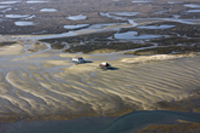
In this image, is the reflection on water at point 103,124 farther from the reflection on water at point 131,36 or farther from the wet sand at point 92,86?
the reflection on water at point 131,36

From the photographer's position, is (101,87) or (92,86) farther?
(92,86)

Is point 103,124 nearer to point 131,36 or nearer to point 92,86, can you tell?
point 92,86

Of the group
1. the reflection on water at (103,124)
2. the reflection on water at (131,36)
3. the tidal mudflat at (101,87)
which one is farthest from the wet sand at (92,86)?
the reflection on water at (131,36)

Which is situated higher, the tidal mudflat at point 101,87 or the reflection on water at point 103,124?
the tidal mudflat at point 101,87

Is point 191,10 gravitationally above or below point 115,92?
above

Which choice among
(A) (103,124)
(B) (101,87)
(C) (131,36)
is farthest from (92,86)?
(C) (131,36)

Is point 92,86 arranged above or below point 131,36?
below

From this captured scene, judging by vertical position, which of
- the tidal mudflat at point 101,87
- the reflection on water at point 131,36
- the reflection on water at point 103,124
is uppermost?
the reflection on water at point 131,36

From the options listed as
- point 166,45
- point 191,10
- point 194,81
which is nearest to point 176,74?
point 194,81

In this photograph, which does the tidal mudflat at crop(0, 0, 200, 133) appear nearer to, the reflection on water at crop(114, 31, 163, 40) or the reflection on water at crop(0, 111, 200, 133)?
the reflection on water at crop(0, 111, 200, 133)

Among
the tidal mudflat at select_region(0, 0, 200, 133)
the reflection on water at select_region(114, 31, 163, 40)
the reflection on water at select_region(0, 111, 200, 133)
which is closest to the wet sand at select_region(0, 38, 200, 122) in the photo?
the tidal mudflat at select_region(0, 0, 200, 133)

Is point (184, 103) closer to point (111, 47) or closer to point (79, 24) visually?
point (111, 47)
